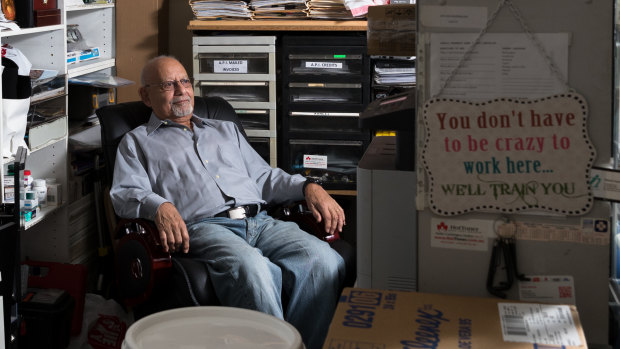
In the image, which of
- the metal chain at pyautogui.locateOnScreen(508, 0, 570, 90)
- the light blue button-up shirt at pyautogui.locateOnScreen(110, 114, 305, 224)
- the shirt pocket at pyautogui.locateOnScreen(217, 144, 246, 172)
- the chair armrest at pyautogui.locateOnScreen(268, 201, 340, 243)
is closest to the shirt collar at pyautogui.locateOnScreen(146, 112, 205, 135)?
the light blue button-up shirt at pyautogui.locateOnScreen(110, 114, 305, 224)

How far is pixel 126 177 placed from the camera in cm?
282

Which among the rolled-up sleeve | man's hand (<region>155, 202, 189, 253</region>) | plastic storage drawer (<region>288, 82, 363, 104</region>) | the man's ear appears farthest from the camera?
plastic storage drawer (<region>288, 82, 363, 104</region>)

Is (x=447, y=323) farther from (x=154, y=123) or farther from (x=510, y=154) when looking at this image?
(x=154, y=123)

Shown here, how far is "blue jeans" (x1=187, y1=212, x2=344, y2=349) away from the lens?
2.45 meters

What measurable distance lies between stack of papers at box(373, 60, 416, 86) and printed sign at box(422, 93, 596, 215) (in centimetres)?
217

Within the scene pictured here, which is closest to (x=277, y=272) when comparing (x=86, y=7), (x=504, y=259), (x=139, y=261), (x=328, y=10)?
(x=139, y=261)

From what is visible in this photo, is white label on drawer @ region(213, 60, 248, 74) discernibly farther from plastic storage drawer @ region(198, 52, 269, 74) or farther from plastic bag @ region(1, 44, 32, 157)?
plastic bag @ region(1, 44, 32, 157)

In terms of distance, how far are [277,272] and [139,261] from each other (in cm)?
45

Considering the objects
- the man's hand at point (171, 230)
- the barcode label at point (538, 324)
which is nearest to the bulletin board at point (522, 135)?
the barcode label at point (538, 324)

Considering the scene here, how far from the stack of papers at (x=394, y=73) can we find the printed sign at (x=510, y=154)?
217 cm

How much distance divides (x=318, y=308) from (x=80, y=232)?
4.50 feet

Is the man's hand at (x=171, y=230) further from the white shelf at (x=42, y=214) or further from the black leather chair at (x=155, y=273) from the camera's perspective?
the white shelf at (x=42, y=214)

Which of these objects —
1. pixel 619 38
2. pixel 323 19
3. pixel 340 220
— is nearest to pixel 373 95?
pixel 323 19

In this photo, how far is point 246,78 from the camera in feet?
12.0
